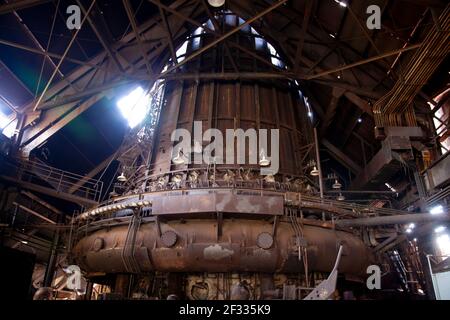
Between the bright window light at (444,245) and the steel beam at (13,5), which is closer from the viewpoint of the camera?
the steel beam at (13,5)

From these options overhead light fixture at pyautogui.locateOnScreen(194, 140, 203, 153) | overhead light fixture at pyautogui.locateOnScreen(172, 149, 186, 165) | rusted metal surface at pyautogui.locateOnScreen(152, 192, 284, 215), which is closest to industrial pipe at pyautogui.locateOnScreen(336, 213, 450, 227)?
rusted metal surface at pyautogui.locateOnScreen(152, 192, 284, 215)

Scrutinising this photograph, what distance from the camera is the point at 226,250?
9.60 meters

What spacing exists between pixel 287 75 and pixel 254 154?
12.5 ft

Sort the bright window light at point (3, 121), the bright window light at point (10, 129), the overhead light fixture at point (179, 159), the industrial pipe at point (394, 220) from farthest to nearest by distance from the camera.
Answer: the bright window light at point (3, 121), the bright window light at point (10, 129), the overhead light fixture at point (179, 159), the industrial pipe at point (394, 220)

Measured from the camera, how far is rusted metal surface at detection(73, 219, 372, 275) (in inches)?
380

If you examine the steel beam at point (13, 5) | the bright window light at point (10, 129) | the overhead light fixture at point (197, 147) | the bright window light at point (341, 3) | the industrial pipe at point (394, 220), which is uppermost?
the bright window light at point (341, 3)

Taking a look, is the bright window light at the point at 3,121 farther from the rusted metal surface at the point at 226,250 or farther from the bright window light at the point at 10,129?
the rusted metal surface at the point at 226,250

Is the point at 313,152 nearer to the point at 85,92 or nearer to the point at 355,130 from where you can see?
the point at 355,130

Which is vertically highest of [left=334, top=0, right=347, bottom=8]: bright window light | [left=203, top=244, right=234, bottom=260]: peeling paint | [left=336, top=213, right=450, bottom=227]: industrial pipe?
[left=334, top=0, right=347, bottom=8]: bright window light

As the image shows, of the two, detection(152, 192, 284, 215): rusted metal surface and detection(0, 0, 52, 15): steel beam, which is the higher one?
detection(0, 0, 52, 15): steel beam

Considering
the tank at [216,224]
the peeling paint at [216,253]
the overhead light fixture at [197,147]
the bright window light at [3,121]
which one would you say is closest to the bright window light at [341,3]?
the tank at [216,224]

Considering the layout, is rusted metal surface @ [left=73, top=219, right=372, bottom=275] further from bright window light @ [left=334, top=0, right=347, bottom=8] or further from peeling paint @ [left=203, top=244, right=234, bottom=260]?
bright window light @ [left=334, top=0, right=347, bottom=8]

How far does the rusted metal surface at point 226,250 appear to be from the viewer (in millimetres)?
9664
